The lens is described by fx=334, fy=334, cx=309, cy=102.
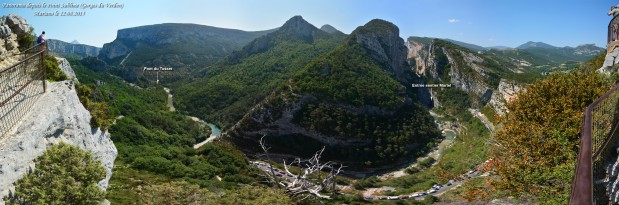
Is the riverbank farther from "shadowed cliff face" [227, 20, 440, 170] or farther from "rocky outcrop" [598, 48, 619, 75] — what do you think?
"rocky outcrop" [598, 48, 619, 75]

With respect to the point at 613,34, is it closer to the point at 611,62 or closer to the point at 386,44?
the point at 611,62

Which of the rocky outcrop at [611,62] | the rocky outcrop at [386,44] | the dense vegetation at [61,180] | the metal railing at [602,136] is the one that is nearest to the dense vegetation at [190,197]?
the dense vegetation at [61,180]

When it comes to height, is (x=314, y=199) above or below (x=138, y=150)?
above

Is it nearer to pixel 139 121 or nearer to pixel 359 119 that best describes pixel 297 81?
pixel 359 119

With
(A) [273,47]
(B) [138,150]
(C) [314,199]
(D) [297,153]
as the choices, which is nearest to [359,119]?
(D) [297,153]

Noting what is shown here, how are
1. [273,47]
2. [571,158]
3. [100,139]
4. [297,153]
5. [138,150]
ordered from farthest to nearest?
[273,47] < [297,153] < [138,150] < [100,139] < [571,158]

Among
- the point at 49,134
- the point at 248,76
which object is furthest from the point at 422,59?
the point at 49,134

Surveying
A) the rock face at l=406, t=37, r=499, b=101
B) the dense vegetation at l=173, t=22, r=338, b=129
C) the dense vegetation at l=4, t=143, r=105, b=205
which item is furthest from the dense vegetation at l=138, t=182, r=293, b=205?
the rock face at l=406, t=37, r=499, b=101

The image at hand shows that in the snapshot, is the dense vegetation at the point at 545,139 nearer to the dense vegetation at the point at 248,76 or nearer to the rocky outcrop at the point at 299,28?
the dense vegetation at the point at 248,76
